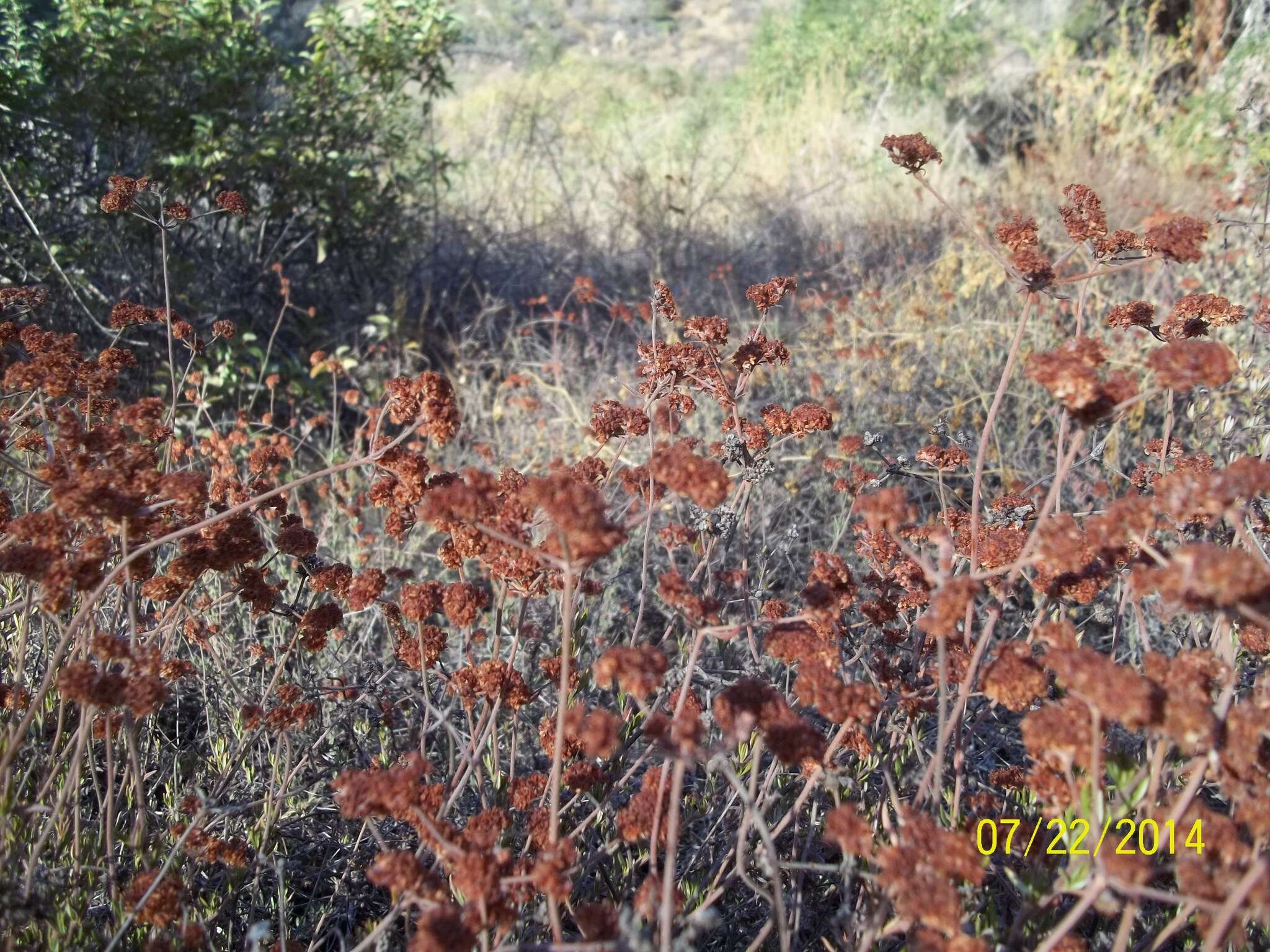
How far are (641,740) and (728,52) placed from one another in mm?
20553

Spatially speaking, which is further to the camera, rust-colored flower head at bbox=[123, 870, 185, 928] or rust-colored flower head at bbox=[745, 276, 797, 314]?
rust-colored flower head at bbox=[745, 276, 797, 314]

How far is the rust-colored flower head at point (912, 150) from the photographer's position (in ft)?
5.54

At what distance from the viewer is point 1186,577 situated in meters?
0.99

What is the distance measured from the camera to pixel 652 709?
1.56 m

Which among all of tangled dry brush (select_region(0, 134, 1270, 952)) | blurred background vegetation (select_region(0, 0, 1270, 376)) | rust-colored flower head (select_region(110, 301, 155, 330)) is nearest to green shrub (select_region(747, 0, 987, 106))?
blurred background vegetation (select_region(0, 0, 1270, 376))

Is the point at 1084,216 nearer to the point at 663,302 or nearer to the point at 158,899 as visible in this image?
the point at 663,302

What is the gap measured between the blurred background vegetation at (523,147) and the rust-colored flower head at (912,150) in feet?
9.46

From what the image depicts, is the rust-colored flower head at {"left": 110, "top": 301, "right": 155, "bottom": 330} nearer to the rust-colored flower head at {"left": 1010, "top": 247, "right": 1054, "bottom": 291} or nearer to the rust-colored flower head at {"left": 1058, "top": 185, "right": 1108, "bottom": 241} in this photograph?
the rust-colored flower head at {"left": 1010, "top": 247, "right": 1054, "bottom": 291}

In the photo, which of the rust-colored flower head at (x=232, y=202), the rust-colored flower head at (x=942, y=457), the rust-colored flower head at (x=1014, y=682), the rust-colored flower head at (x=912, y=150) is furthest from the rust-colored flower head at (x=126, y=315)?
the rust-colored flower head at (x=1014, y=682)

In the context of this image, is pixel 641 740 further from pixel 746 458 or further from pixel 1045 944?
pixel 1045 944

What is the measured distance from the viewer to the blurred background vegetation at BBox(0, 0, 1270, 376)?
160 inches

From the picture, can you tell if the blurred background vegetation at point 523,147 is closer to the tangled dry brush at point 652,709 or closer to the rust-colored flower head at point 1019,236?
the tangled dry brush at point 652,709

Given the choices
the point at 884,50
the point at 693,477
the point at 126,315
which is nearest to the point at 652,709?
the point at 693,477

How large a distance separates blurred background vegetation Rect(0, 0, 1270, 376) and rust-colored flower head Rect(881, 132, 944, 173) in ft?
9.46
